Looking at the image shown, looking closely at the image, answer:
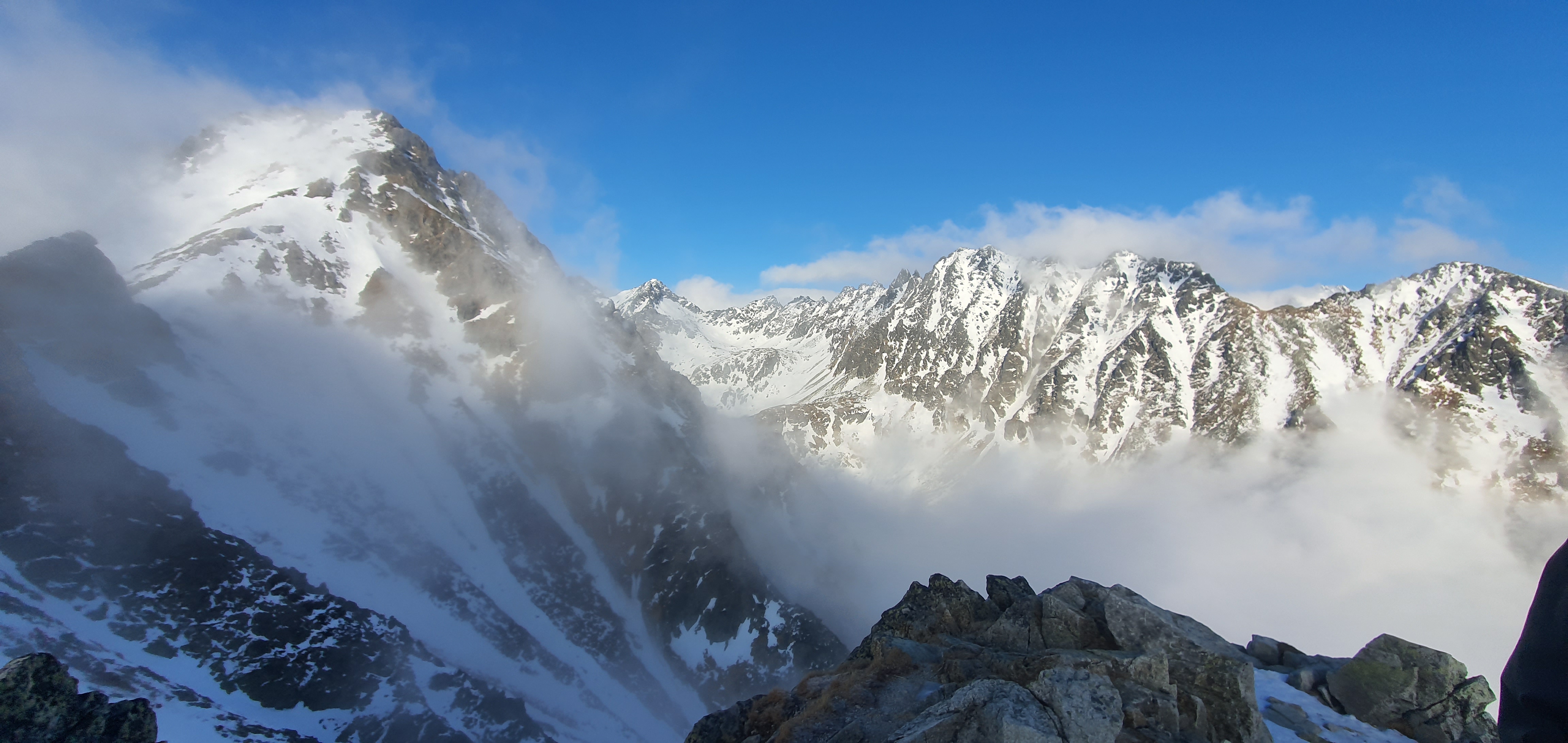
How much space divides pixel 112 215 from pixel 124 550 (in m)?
91.3

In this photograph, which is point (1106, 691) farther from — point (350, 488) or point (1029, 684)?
point (350, 488)

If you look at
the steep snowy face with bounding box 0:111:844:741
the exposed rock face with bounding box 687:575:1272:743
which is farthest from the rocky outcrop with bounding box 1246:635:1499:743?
the steep snowy face with bounding box 0:111:844:741

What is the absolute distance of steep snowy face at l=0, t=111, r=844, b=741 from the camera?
87125 mm

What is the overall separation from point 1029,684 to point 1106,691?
109 inches

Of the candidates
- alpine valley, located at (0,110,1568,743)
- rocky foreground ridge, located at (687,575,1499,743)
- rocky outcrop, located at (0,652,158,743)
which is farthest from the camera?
alpine valley, located at (0,110,1568,743)

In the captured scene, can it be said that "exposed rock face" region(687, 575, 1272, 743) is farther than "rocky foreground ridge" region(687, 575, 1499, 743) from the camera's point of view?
No

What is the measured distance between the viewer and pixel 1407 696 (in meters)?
19.6

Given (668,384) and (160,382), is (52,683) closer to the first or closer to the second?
(160,382)

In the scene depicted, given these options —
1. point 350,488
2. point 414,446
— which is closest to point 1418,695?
point 350,488

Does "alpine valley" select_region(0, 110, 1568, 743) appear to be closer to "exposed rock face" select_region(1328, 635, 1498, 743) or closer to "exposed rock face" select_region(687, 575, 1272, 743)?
"exposed rock face" select_region(687, 575, 1272, 743)

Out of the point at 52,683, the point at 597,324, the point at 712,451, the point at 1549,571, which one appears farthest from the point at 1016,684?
the point at 597,324

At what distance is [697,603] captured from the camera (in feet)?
408

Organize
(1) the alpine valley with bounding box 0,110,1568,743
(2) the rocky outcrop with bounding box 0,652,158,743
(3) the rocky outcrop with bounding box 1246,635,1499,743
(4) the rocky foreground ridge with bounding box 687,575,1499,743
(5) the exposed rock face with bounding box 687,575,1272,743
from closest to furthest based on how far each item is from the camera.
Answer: (5) the exposed rock face with bounding box 687,575,1272,743, (4) the rocky foreground ridge with bounding box 687,575,1499,743, (2) the rocky outcrop with bounding box 0,652,158,743, (3) the rocky outcrop with bounding box 1246,635,1499,743, (1) the alpine valley with bounding box 0,110,1568,743

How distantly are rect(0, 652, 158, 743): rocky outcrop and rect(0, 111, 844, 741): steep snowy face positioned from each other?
65.6m
